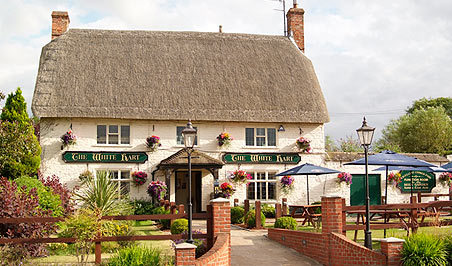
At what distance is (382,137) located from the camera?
→ 4538cm

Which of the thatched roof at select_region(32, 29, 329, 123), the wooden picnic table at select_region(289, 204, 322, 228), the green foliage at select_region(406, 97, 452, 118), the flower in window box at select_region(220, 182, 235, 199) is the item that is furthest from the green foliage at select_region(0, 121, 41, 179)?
the green foliage at select_region(406, 97, 452, 118)

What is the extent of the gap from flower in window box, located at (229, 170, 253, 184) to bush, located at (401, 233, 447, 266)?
1290 centimetres

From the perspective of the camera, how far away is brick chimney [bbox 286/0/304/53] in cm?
2686

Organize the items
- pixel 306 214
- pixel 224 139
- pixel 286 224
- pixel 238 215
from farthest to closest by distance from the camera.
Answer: pixel 224 139
pixel 238 215
pixel 306 214
pixel 286 224

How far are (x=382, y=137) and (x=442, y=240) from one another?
118ft

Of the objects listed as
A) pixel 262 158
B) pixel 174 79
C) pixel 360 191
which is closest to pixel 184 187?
pixel 262 158

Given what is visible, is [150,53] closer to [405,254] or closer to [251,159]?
[251,159]

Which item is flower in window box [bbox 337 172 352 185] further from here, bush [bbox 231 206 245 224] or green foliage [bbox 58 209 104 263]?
green foliage [bbox 58 209 104 263]

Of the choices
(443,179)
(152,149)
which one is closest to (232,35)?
(152,149)

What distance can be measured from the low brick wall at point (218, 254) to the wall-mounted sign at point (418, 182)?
16978 millimetres

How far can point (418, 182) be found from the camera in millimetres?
24797

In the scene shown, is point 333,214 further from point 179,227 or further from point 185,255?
point 179,227

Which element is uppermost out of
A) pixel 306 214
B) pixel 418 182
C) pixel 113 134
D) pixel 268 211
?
pixel 113 134

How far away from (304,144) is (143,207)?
8.33 metres
